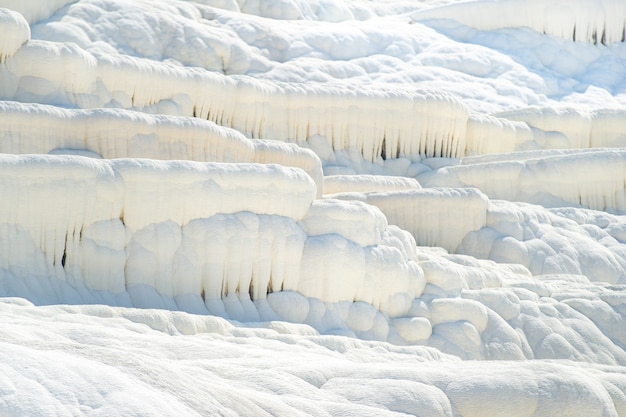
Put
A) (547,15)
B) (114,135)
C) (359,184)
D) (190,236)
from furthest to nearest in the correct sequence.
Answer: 1. (547,15)
2. (359,184)
3. (114,135)
4. (190,236)

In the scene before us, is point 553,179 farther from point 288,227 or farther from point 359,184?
point 288,227

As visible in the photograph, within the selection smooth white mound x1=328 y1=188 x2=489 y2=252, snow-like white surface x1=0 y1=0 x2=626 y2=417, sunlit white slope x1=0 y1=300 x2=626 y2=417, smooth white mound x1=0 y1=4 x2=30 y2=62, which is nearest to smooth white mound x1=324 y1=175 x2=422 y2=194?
snow-like white surface x1=0 y1=0 x2=626 y2=417

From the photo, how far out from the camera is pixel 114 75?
1466 centimetres

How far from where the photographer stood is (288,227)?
11180 mm

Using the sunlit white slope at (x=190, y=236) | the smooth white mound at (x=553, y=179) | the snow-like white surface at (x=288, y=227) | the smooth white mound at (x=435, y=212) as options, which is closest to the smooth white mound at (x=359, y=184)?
the snow-like white surface at (x=288, y=227)

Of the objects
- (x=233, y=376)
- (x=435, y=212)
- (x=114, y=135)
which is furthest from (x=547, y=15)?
(x=233, y=376)

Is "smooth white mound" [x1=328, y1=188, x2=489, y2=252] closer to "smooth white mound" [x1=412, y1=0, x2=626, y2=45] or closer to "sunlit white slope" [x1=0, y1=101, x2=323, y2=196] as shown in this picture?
"sunlit white slope" [x1=0, y1=101, x2=323, y2=196]

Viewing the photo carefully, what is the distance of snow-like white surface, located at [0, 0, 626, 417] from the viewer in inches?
270

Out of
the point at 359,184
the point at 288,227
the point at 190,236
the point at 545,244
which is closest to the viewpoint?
the point at 190,236

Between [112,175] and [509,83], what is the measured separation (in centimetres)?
1381

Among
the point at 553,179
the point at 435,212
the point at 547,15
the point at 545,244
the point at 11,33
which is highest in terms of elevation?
the point at 11,33

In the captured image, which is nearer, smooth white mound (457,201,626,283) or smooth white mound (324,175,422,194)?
smooth white mound (457,201,626,283)

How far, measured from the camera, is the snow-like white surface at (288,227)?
6859mm

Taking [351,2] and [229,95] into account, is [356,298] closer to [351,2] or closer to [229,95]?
[229,95]
